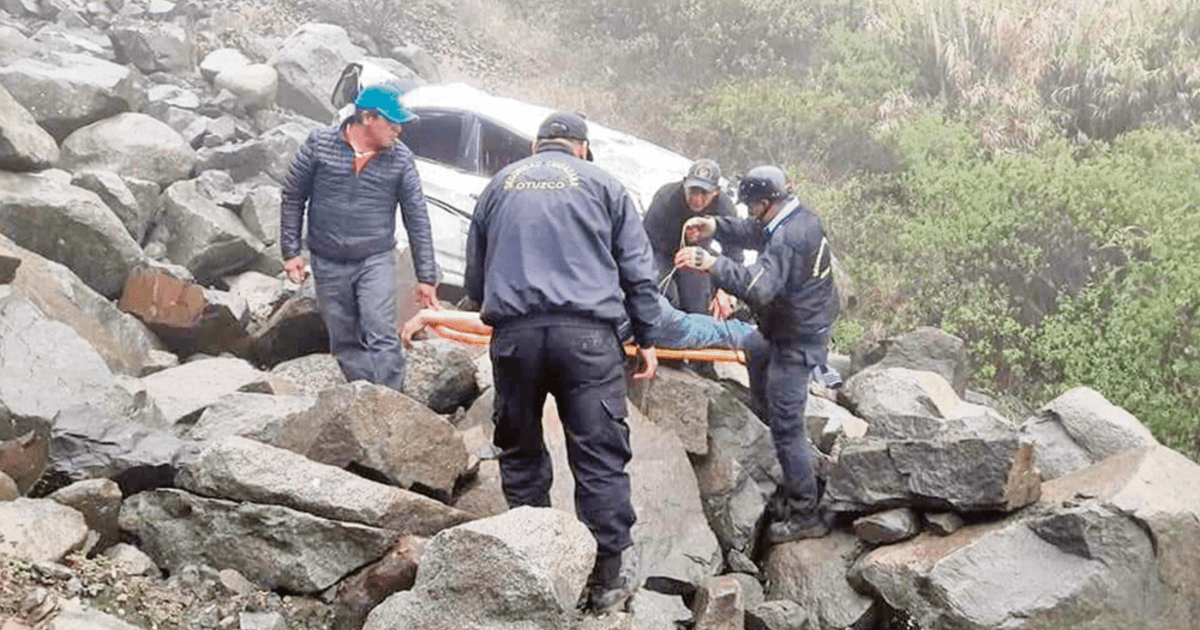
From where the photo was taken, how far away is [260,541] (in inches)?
165

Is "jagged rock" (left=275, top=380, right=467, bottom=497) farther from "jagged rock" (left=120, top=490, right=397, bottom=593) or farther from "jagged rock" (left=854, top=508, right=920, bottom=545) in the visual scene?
"jagged rock" (left=854, top=508, right=920, bottom=545)

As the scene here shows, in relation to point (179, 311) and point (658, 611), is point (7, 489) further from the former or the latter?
point (179, 311)

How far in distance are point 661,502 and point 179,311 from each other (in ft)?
10.5

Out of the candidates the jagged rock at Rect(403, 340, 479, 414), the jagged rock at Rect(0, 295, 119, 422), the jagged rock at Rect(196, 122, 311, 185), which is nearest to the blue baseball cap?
the jagged rock at Rect(403, 340, 479, 414)

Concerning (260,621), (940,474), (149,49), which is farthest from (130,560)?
(149,49)

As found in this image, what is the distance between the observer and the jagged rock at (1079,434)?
19.6ft

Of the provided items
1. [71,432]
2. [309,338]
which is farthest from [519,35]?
[71,432]

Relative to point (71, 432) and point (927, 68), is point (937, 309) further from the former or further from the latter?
point (71, 432)

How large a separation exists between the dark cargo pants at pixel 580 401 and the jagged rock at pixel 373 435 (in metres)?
0.51

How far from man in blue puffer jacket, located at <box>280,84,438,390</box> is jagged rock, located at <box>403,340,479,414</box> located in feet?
0.76

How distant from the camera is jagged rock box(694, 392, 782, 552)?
17.7 ft

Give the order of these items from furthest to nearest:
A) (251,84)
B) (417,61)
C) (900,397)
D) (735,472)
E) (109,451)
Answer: (417,61) < (251,84) < (900,397) < (735,472) < (109,451)

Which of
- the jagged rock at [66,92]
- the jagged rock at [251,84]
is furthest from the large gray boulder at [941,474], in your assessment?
the jagged rock at [251,84]

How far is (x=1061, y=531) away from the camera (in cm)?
480
